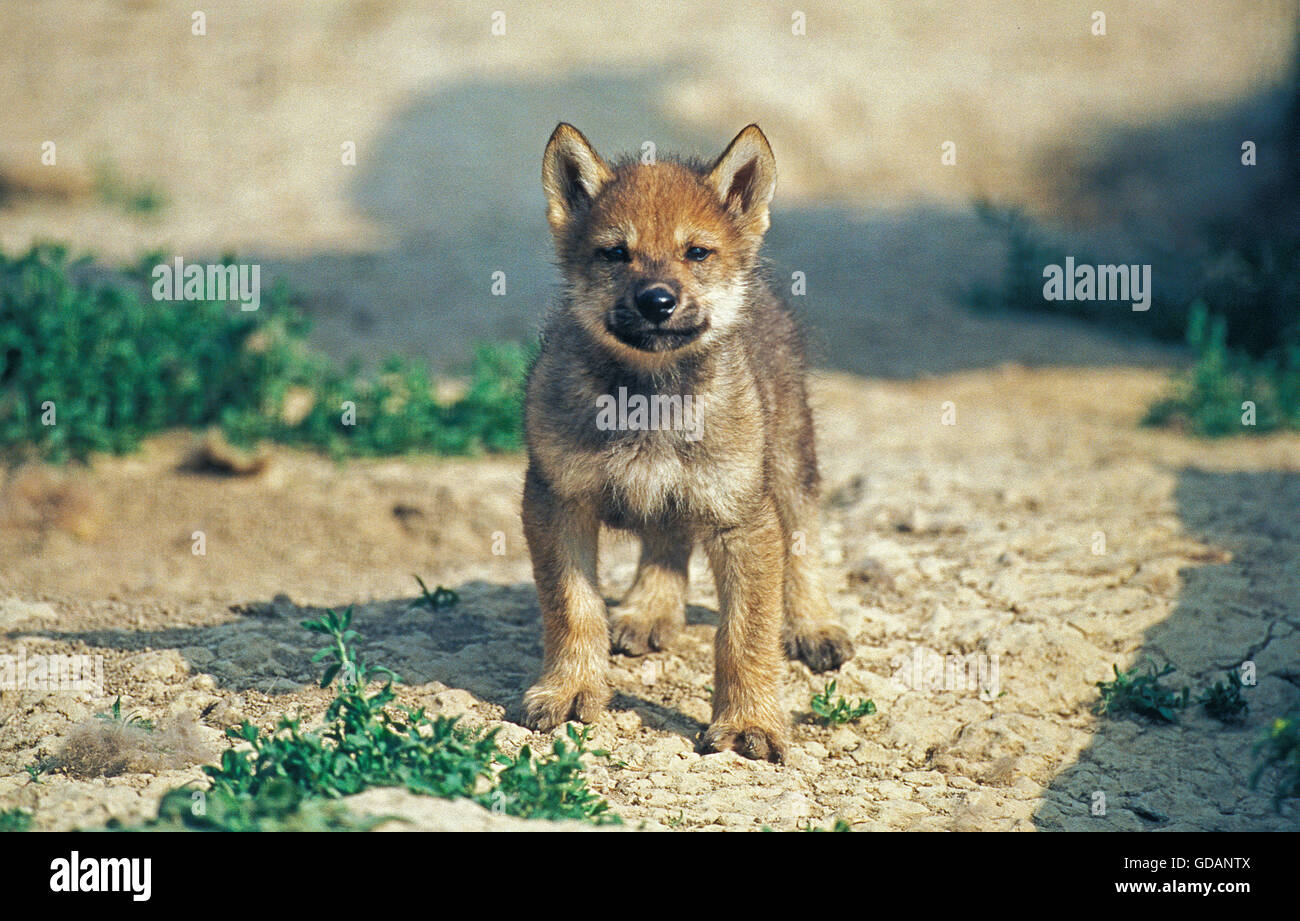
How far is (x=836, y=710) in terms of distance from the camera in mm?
4934

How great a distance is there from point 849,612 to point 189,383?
412 centimetres

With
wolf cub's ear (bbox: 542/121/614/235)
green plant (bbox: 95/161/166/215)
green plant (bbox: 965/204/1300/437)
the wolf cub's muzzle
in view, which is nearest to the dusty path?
green plant (bbox: 965/204/1300/437)

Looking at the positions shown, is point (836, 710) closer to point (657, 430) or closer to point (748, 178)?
point (657, 430)

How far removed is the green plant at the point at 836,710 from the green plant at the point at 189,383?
3037 millimetres

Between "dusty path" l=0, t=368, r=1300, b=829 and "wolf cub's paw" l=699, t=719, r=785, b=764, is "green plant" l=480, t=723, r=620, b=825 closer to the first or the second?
"dusty path" l=0, t=368, r=1300, b=829

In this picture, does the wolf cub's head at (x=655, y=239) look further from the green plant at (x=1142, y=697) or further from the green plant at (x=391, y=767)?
the green plant at (x=1142, y=697)

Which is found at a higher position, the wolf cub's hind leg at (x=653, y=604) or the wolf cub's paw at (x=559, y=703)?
the wolf cub's hind leg at (x=653, y=604)

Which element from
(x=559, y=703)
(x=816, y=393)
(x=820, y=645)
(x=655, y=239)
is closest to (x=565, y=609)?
(x=559, y=703)

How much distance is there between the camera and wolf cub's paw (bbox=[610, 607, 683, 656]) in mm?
5371

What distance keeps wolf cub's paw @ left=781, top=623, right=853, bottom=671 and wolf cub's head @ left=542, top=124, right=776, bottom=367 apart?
1.45m

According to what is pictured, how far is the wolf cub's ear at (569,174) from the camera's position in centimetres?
463

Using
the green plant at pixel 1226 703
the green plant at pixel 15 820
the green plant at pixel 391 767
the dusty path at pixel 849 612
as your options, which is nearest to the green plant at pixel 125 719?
the dusty path at pixel 849 612

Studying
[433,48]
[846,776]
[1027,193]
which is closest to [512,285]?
[433,48]

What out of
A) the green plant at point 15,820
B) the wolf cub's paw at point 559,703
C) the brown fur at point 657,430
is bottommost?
the green plant at point 15,820
